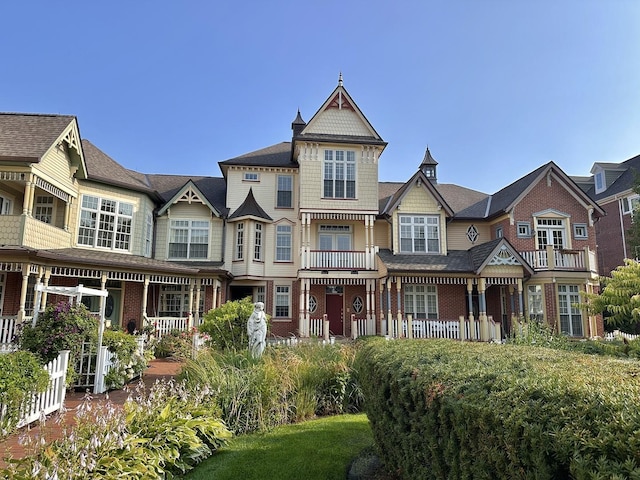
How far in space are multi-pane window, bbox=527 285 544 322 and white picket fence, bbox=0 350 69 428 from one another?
21.0m

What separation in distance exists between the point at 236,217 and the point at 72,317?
42.0ft

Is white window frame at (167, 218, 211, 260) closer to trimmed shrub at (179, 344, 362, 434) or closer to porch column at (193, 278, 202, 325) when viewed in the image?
porch column at (193, 278, 202, 325)

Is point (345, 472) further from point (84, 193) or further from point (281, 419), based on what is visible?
point (84, 193)

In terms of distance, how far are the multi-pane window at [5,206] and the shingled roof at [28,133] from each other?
2.91 meters

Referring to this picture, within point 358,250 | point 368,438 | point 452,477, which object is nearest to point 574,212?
point 358,250

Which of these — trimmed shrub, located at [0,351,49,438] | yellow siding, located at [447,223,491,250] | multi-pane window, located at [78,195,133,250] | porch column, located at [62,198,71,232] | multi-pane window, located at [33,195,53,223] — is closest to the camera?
trimmed shrub, located at [0,351,49,438]

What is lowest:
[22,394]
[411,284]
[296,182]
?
[22,394]

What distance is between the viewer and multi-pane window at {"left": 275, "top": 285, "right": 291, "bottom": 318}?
75.2ft

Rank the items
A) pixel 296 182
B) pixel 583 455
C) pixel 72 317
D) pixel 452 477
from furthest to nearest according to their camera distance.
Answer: pixel 296 182 < pixel 72 317 < pixel 452 477 < pixel 583 455

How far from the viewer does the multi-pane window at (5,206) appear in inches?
721

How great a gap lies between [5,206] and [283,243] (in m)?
13.0

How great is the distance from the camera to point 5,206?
18562mm

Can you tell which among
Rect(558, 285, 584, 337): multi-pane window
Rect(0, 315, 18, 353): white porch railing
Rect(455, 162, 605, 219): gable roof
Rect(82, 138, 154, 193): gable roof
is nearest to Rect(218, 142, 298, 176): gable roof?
Rect(82, 138, 154, 193): gable roof

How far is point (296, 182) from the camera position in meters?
24.3
